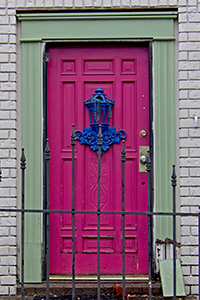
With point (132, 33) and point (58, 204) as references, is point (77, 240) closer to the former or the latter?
point (58, 204)

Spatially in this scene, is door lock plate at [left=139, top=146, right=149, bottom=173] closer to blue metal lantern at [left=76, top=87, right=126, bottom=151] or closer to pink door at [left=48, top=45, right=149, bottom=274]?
pink door at [left=48, top=45, right=149, bottom=274]

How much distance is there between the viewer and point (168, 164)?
4.68 m

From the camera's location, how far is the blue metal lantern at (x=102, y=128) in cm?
480

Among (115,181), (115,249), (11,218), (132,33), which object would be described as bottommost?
(115,249)

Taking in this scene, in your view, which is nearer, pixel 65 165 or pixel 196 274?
pixel 196 274

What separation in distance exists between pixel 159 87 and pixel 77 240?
1.76 metres

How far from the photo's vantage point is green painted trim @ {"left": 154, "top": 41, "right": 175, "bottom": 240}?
4637mm

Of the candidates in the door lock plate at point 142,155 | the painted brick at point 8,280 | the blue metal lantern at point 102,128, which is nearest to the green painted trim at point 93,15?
the blue metal lantern at point 102,128

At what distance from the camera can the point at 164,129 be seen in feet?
15.4

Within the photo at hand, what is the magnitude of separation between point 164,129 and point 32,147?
1.33m

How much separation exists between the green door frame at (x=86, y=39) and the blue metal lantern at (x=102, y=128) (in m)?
0.41

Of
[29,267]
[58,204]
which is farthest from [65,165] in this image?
[29,267]

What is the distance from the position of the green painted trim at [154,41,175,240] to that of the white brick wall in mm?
105

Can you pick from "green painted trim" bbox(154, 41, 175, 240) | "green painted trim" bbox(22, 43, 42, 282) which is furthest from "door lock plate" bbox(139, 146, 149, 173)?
"green painted trim" bbox(22, 43, 42, 282)
